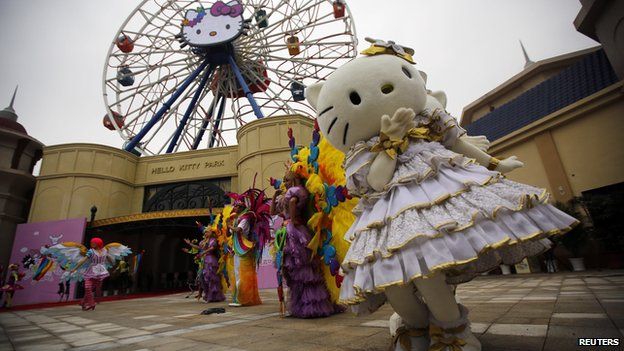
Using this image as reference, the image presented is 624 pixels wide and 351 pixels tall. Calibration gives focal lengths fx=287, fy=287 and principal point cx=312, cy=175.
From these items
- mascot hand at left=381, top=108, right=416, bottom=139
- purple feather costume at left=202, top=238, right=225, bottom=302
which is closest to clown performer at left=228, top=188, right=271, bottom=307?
purple feather costume at left=202, top=238, right=225, bottom=302

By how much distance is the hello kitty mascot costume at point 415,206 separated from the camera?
3.80 feet

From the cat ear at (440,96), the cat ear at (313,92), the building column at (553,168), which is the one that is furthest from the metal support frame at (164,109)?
the cat ear at (440,96)

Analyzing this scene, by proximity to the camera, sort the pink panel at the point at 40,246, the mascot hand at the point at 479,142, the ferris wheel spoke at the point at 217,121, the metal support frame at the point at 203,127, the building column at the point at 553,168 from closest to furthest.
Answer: the mascot hand at the point at 479,142, the building column at the point at 553,168, the pink panel at the point at 40,246, the metal support frame at the point at 203,127, the ferris wheel spoke at the point at 217,121

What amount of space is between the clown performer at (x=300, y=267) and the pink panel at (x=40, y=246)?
11.3m

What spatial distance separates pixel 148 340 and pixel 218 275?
4398 mm

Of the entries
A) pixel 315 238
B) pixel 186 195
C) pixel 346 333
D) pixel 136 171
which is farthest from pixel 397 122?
pixel 136 171

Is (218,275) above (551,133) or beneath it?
beneath

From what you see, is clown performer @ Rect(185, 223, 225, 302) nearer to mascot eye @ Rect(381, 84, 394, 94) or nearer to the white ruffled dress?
the white ruffled dress

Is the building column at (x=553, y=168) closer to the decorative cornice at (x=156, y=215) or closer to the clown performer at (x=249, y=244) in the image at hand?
the clown performer at (x=249, y=244)

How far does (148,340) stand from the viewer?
7.81 ft

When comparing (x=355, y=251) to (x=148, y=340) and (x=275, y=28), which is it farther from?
(x=275, y=28)

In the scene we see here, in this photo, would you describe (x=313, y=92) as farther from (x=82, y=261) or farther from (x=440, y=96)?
(x=82, y=261)

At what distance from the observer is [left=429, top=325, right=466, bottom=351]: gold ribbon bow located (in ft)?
4.06

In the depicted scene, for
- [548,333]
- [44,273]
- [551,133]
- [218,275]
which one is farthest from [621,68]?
[44,273]
